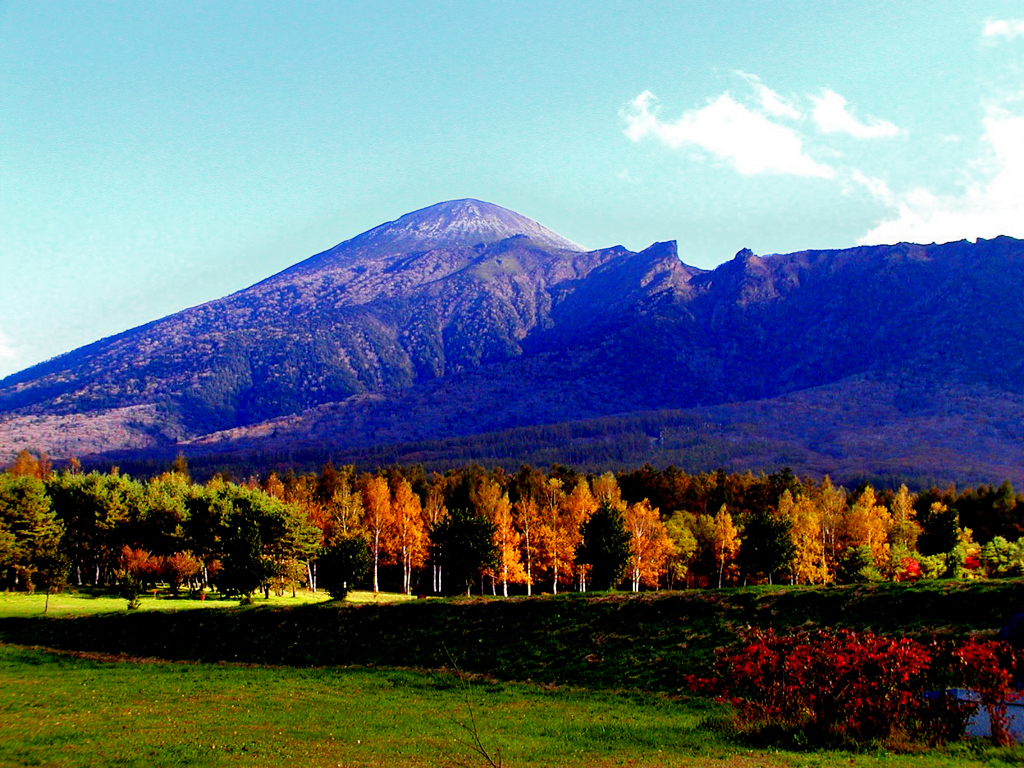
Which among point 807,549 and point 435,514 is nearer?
point 807,549

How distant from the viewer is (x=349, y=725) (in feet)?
81.2

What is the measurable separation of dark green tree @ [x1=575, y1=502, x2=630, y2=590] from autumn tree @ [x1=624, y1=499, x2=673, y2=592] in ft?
14.3

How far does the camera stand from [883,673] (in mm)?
19125

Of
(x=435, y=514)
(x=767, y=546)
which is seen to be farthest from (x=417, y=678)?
(x=435, y=514)

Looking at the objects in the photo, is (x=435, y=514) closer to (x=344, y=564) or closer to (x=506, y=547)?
(x=506, y=547)

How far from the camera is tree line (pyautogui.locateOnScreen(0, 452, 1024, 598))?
62.9 m

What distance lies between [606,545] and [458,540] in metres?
11.1

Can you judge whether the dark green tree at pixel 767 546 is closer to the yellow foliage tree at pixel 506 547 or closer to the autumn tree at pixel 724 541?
the autumn tree at pixel 724 541

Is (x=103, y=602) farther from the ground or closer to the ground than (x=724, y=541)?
closer to the ground

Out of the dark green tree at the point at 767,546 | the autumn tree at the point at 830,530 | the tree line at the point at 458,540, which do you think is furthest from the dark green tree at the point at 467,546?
the autumn tree at the point at 830,530

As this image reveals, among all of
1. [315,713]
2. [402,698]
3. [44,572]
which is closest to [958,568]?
[402,698]

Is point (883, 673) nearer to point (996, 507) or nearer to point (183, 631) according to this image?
point (183, 631)

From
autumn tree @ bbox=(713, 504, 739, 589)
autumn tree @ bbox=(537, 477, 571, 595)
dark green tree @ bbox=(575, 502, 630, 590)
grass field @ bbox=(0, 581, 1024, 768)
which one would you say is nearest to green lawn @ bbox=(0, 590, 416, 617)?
grass field @ bbox=(0, 581, 1024, 768)

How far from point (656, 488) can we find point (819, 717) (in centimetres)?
8414
